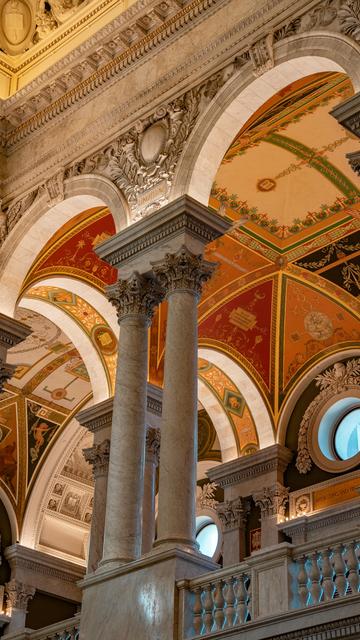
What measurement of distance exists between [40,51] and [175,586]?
794 centimetres

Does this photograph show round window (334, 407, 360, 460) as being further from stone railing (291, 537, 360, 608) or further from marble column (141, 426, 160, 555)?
stone railing (291, 537, 360, 608)

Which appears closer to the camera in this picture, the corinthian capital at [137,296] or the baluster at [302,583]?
the baluster at [302,583]

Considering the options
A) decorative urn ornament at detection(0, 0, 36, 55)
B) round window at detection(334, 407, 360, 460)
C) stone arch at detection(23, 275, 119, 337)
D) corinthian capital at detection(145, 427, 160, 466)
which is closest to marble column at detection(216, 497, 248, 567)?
round window at detection(334, 407, 360, 460)

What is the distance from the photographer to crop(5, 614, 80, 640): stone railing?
9773 millimetres

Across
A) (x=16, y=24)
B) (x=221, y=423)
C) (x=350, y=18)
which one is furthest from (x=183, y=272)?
(x=221, y=423)

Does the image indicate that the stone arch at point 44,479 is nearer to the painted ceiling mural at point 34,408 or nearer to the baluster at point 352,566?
the painted ceiling mural at point 34,408

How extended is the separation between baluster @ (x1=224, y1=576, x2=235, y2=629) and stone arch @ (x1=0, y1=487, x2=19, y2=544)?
10.00 meters

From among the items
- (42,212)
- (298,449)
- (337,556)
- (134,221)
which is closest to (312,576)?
(337,556)

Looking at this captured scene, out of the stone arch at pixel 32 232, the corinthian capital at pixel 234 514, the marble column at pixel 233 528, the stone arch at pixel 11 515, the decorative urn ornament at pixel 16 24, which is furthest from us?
the stone arch at pixel 11 515

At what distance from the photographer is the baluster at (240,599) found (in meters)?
8.08

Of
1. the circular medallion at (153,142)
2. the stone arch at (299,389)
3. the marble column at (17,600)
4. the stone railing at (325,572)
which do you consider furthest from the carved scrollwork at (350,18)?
the marble column at (17,600)

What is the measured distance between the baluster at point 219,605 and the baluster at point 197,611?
0.17m

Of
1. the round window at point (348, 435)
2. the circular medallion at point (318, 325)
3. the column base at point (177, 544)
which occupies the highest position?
the circular medallion at point (318, 325)

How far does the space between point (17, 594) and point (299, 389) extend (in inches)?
225
